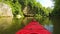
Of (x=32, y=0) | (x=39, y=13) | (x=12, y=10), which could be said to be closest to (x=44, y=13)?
(x=39, y=13)

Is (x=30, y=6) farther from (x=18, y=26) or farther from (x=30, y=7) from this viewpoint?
(x=18, y=26)

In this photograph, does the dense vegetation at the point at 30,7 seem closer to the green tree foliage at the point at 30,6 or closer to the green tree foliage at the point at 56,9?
the green tree foliage at the point at 30,6

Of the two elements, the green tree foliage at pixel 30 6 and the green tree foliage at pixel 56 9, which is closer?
the green tree foliage at pixel 56 9

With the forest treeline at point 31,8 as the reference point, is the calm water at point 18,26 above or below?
below

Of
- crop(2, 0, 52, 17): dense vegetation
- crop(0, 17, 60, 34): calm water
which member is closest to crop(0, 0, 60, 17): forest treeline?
crop(2, 0, 52, 17): dense vegetation

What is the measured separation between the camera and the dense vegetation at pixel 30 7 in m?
32.1

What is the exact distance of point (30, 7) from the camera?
34188mm

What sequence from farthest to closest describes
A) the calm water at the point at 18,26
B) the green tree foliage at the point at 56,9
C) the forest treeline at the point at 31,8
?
the forest treeline at the point at 31,8 < the green tree foliage at the point at 56,9 < the calm water at the point at 18,26

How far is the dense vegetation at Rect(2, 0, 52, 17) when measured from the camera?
32125mm

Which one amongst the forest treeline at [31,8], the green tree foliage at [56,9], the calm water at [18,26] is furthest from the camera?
the forest treeline at [31,8]

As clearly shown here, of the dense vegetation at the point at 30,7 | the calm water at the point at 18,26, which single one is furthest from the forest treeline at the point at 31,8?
the calm water at the point at 18,26

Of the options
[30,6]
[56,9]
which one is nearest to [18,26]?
[56,9]

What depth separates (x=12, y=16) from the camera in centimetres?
3084

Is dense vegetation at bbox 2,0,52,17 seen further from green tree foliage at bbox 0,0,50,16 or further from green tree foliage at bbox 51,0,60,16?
green tree foliage at bbox 51,0,60,16
